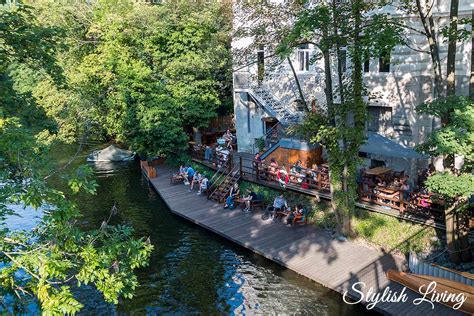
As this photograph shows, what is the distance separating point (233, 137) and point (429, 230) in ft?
63.8

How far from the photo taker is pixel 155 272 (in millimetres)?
17266

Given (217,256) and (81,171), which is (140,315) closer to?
(217,256)

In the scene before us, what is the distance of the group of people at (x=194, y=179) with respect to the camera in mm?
25525

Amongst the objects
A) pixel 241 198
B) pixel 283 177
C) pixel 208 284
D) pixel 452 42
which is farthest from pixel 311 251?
pixel 452 42

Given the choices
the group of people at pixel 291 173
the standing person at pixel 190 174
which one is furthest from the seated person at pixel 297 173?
the standing person at pixel 190 174

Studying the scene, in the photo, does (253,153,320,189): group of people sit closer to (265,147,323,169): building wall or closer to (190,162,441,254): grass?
(265,147,323,169): building wall

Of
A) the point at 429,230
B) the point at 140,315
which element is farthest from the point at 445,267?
the point at 140,315

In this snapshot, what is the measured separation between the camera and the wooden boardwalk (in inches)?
567

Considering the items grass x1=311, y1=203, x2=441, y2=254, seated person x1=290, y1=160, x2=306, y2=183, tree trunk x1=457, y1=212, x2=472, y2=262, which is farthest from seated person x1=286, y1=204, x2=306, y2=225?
tree trunk x1=457, y1=212, x2=472, y2=262

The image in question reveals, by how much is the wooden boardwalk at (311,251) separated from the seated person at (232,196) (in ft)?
1.36

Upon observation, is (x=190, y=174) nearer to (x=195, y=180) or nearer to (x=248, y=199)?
Answer: (x=195, y=180)

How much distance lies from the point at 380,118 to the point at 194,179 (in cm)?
1143

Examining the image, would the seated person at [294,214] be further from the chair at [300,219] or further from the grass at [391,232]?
the grass at [391,232]

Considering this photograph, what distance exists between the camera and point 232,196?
→ 912 inches
